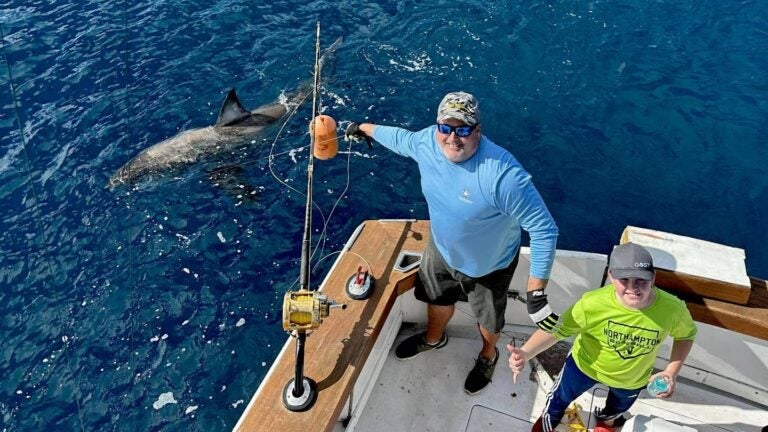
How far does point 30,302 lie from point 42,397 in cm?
137

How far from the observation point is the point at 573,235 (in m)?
7.50

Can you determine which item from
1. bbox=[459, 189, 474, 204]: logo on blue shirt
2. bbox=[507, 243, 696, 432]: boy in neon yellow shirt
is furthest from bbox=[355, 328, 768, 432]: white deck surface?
bbox=[459, 189, 474, 204]: logo on blue shirt

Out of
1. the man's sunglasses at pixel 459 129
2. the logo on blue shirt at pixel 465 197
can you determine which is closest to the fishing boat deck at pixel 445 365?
the logo on blue shirt at pixel 465 197

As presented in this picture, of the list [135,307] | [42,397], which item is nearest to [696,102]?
[135,307]

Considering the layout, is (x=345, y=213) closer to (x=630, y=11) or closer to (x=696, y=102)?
(x=696, y=102)

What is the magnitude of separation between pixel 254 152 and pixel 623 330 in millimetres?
6479

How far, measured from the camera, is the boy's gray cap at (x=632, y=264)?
11.1 feet

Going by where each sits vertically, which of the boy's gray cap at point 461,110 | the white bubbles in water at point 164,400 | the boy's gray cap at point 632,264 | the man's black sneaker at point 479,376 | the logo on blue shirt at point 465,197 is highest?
the boy's gray cap at point 461,110

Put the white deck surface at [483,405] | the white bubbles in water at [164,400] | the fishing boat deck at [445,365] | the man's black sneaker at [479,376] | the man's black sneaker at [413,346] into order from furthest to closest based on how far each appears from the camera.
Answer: the white bubbles in water at [164,400], the man's black sneaker at [413,346], the man's black sneaker at [479,376], the white deck surface at [483,405], the fishing boat deck at [445,365]

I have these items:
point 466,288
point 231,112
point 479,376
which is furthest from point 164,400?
point 231,112

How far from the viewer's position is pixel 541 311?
3799mm

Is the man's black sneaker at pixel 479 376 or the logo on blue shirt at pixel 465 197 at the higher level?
the logo on blue shirt at pixel 465 197

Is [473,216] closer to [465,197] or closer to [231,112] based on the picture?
[465,197]

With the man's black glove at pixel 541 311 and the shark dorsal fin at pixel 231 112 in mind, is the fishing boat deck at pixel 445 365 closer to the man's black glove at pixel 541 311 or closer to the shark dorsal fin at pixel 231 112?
the man's black glove at pixel 541 311
